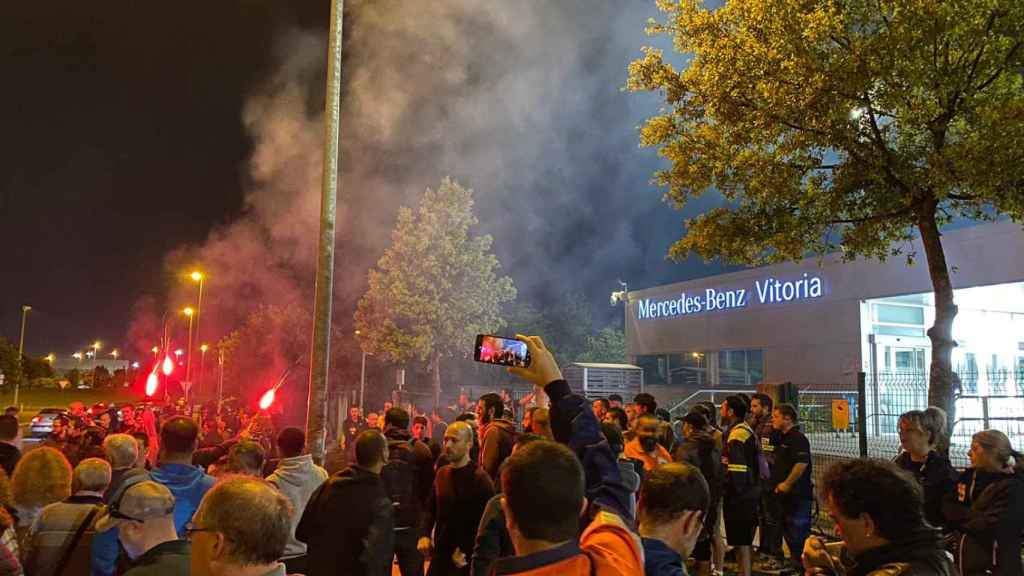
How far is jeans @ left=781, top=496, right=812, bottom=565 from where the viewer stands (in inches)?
319

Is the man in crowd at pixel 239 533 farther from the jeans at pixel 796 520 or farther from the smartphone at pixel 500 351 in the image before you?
the jeans at pixel 796 520

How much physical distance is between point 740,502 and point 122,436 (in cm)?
615

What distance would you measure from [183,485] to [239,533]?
2.69m

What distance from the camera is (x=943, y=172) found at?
960cm

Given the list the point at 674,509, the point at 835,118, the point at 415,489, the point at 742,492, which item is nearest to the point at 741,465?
the point at 742,492

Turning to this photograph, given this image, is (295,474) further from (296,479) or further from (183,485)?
(183,485)

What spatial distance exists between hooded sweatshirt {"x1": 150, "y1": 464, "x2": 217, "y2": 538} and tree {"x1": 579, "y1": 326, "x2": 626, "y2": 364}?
1950 inches

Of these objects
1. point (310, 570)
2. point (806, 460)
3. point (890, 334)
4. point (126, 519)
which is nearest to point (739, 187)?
point (806, 460)

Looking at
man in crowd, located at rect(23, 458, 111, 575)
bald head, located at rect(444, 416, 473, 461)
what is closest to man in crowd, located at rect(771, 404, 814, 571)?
bald head, located at rect(444, 416, 473, 461)

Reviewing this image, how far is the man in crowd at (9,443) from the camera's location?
246 inches

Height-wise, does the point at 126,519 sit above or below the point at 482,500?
above

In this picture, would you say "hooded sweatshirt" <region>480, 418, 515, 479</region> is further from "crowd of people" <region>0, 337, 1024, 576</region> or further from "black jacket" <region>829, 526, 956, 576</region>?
"black jacket" <region>829, 526, 956, 576</region>

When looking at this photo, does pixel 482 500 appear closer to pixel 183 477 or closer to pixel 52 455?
pixel 183 477

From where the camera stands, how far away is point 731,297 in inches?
1035
